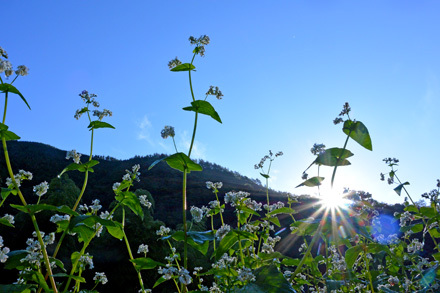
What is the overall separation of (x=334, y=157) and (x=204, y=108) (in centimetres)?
116

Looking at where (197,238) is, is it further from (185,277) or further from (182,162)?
(182,162)

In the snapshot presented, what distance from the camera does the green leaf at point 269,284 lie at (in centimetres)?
191

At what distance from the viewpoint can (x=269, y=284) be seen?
197cm

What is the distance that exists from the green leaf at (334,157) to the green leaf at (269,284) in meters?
0.96

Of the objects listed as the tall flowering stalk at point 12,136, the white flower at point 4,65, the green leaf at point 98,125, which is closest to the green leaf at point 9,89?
the tall flowering stalk at point 12,136

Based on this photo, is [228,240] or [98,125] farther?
[98,125]

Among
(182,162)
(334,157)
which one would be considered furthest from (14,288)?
(334,157)

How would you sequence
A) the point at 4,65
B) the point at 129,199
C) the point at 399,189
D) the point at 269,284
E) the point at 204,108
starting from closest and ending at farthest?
the point at 269,284, the point at 204,108, the point at 129,199, the point at 4,65, the point at 399,189

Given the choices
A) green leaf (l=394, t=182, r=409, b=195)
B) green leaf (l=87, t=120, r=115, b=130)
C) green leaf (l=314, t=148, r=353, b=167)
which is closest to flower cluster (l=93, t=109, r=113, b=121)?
green leaf (l=87, t=120, r=115, b=130)

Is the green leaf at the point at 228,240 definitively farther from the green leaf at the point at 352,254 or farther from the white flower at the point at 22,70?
the white flower at the point at 22,70

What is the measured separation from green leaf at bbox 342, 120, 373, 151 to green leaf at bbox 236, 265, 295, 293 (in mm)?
1233

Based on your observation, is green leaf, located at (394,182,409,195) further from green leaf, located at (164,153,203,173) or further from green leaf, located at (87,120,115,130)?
green leaf, located at (87,120,115,130)

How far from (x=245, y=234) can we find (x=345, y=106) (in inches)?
57.5

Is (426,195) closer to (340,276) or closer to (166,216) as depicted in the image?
(340,276)
